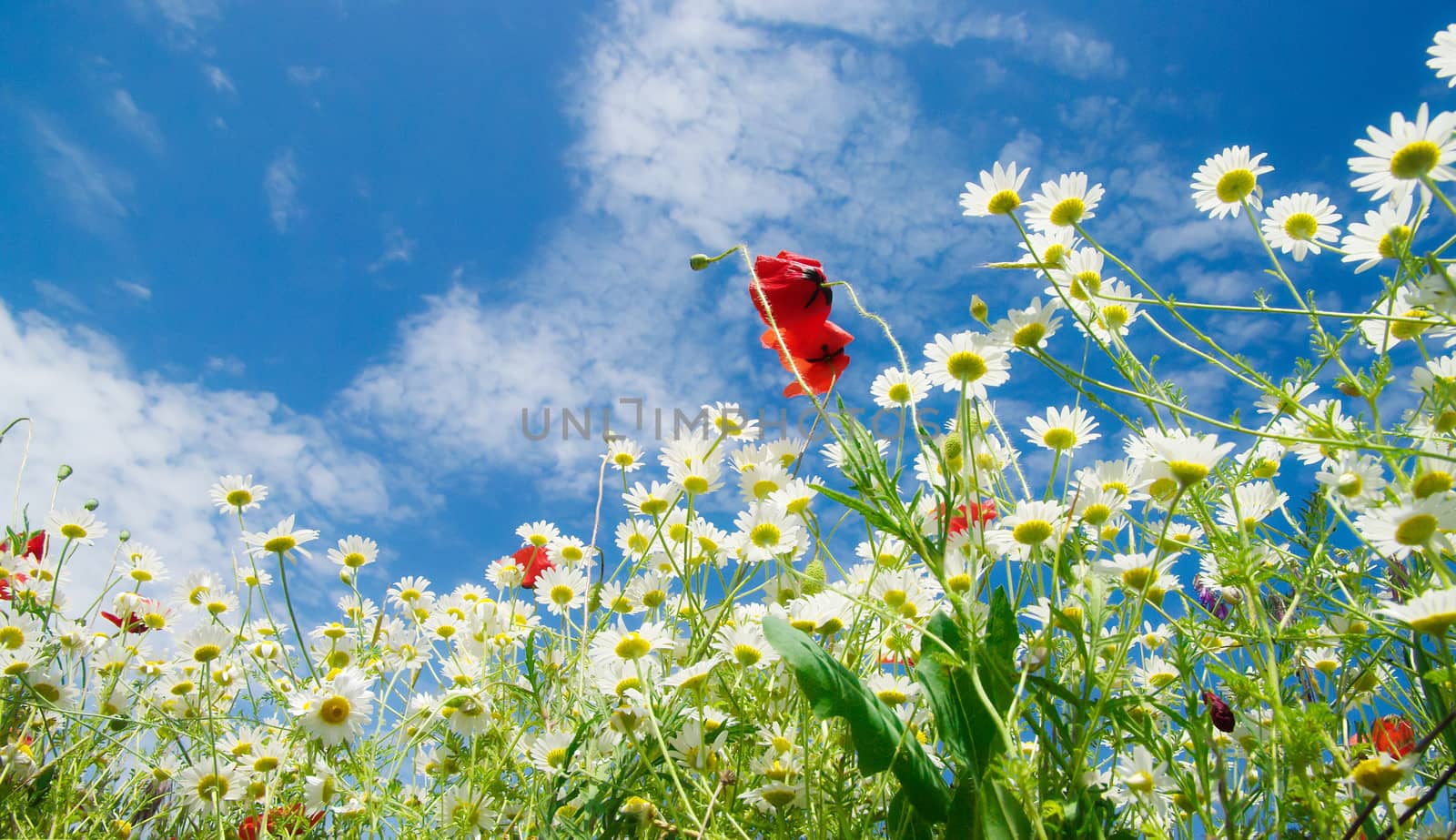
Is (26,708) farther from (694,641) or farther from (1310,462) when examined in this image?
(1310,462)

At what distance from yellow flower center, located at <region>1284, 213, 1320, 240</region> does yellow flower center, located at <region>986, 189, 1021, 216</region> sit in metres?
0.25

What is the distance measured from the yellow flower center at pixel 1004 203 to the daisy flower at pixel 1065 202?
0.08 feet

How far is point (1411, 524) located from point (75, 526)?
1801mm

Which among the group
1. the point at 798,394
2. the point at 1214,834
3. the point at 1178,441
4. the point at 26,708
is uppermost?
the point at 798,394

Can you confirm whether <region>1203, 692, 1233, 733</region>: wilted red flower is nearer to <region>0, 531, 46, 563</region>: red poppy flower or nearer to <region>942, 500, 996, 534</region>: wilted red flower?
<region>942, 500, 996, 534</region>: wilted red flower

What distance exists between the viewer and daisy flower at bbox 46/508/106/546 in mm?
1413

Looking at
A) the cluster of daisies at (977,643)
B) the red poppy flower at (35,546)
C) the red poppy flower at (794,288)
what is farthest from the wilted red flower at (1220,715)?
the red poppy flower at (35,546)

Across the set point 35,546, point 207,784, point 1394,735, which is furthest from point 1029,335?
point 35,546

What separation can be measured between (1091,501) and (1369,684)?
1.23 ft

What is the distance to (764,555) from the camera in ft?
2.87

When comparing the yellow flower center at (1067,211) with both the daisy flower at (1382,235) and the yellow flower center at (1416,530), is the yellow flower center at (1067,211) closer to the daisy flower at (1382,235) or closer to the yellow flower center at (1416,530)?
the daisy flower at (1382,235)

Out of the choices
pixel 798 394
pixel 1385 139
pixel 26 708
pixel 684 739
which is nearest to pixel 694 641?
pixel 684 739

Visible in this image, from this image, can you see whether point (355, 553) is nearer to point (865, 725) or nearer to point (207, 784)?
point (207, 784)

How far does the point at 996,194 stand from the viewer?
2.70 feet
